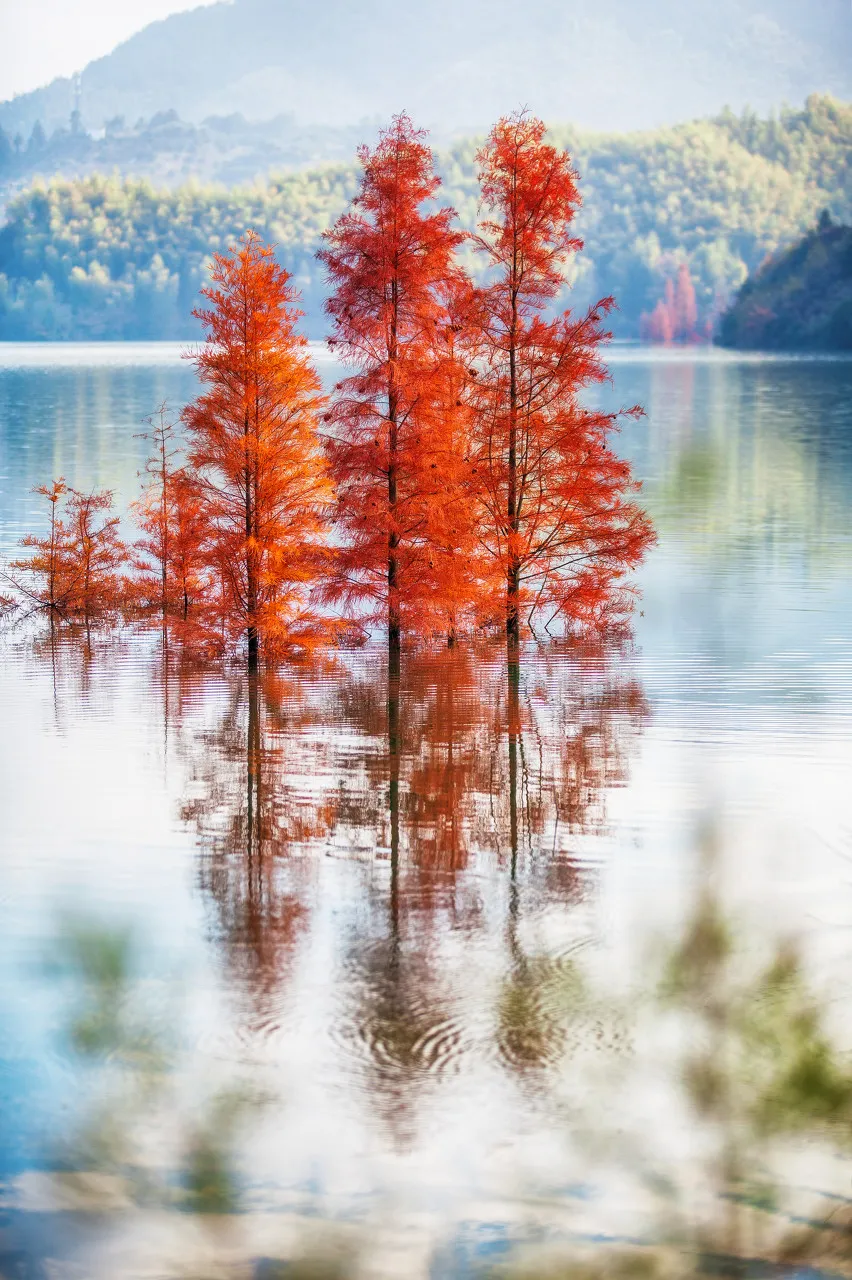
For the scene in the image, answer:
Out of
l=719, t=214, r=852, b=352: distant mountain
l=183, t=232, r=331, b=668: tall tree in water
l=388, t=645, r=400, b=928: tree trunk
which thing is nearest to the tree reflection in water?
l=388, t=645, r=400, b=928: tree trunk

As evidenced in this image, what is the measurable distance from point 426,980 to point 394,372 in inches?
728

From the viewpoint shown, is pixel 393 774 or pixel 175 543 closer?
pixel 393 774

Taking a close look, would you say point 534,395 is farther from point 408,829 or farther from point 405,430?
point 408,829

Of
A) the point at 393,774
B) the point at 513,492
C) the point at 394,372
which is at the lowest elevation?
the point at 393,774

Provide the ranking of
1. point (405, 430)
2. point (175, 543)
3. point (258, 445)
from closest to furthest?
point (258, 445), point (405, 430), point (175, 543)

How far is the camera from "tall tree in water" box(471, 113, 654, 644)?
3189cm

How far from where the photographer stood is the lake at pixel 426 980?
10094 mm

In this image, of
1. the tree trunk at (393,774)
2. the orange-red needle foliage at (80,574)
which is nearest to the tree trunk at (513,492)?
the tree trunk at (393,774)

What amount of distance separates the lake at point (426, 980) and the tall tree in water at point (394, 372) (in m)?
4.11

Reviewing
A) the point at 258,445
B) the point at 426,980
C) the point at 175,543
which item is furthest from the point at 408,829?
the point at 175,543

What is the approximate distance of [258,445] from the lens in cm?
2984

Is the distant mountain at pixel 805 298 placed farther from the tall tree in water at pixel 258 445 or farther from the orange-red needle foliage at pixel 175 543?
the tall tree in water at pixel 258 445

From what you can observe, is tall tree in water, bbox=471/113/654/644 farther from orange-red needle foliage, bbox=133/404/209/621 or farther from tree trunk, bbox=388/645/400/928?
orange-red needle foliage, bbox=133/404/209/621

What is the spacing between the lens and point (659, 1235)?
9.86m
